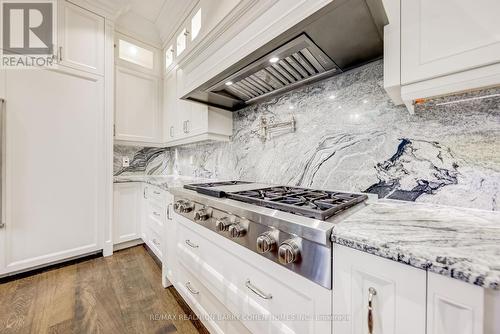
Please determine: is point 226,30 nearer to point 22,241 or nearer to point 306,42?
point 306,42

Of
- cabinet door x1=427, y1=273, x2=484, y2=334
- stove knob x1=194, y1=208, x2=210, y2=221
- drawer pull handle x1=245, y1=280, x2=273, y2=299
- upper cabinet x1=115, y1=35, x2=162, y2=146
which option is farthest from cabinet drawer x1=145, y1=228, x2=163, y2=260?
cabinet door x1=427, y1=273, x2=484, y2=334

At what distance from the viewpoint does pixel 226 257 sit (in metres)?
1.00

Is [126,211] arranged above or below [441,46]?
below

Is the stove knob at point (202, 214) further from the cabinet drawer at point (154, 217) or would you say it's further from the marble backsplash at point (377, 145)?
the cabinet drawer at point (154, 217)

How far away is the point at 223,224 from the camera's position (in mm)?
954

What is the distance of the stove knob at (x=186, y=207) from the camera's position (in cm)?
127

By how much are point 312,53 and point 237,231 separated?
916 mm

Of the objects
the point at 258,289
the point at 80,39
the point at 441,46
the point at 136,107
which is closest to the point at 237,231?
the point at 258,289

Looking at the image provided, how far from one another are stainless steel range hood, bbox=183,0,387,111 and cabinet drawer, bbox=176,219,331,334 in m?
0.93

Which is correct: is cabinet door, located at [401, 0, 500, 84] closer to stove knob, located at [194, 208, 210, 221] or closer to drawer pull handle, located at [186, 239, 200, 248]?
stove knob, located at [194, 208, 210, 221]

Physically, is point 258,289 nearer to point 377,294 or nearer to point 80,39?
point 377,294

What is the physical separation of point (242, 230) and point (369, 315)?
488 mm

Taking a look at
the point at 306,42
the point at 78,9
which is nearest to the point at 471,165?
the point at 306,42

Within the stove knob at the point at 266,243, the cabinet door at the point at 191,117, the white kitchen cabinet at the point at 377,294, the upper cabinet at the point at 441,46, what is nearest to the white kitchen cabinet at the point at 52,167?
the cabinet door at the point at 191,117
